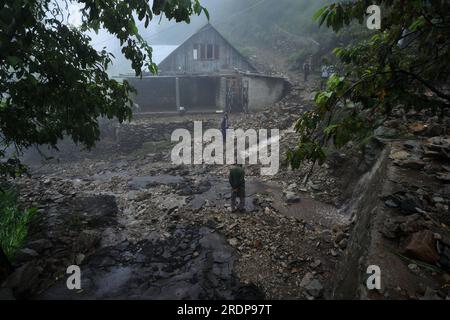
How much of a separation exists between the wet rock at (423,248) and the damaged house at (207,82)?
18.6 m

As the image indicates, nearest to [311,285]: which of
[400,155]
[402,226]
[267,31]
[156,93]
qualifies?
[402,226]

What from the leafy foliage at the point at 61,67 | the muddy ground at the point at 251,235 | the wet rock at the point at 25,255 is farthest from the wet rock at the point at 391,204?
the wet rock at the point at 25,255

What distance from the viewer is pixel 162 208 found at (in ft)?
27.0

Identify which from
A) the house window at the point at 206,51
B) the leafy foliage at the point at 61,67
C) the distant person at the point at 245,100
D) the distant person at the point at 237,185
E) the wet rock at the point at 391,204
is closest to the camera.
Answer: the leafy foliage at the point at 61,67

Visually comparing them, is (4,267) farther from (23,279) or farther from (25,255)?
(25,255)

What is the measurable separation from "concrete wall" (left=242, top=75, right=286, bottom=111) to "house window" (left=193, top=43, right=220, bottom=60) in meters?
4.56

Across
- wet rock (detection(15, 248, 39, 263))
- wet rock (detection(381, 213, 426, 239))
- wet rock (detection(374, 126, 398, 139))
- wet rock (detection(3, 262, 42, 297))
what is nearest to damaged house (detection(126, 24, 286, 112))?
wet rock (detection(374, 126, 398, 139))

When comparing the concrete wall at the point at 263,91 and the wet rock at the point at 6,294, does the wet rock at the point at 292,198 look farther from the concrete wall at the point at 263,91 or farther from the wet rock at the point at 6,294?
the concrete wall at the point at 263,91

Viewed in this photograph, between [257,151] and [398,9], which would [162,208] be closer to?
[257,151]

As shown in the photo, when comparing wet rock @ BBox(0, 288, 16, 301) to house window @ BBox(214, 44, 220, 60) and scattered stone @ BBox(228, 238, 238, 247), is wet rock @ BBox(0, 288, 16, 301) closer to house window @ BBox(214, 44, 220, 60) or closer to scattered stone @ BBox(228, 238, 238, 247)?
scattered stone @ BBox(228, 238, 238, 247)

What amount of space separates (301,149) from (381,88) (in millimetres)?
926

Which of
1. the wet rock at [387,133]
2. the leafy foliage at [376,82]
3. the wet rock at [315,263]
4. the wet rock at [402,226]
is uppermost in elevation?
the leafy foliage at [376,82]

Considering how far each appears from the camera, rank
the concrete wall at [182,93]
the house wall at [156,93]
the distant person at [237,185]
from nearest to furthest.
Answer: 1. the distant person at [237,185]
2. the concrete wall at [182,93]
3. the house wall at [156,93]

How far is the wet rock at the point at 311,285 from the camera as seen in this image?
15.3 feet
